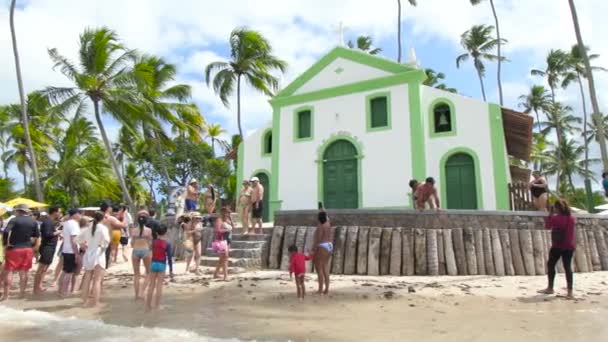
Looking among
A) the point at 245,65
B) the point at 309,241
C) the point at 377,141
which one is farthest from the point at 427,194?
the point at 245,65

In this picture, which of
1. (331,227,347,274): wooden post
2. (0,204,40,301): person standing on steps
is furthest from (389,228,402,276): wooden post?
(0,204,40,301): person standing on steps

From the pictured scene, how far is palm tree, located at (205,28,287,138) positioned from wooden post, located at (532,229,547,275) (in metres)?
16.1

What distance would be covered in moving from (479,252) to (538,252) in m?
Answer: 1.29

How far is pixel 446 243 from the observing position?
894 centimetres

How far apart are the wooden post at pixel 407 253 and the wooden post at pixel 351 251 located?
974 mm

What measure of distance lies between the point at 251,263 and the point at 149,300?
3811 millimetres

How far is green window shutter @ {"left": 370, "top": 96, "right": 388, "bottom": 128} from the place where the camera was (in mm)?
15414

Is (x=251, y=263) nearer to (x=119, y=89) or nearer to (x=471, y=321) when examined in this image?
(x=471, y=321)

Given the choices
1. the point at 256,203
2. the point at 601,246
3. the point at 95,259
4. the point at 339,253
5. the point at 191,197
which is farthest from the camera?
the point at 191,197

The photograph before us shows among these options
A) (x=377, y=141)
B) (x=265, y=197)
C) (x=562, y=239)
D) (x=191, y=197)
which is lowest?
(x=562, y=239)

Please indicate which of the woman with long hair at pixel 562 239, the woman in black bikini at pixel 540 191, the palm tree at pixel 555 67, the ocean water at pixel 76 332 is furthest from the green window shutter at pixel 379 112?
the palm tree at pixel 555 67

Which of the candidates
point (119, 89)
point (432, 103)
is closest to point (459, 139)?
point (432, 103)

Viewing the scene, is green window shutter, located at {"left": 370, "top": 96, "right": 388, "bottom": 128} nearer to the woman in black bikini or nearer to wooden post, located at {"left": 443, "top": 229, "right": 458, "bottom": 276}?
the woman in black bikini

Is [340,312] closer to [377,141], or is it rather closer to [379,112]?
[377,141]
